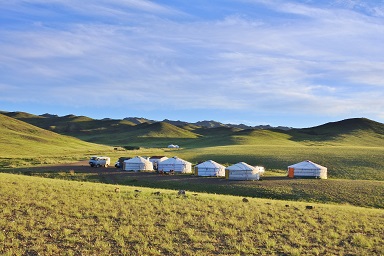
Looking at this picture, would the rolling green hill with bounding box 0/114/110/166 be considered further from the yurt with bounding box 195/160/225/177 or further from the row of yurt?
the row of yurt

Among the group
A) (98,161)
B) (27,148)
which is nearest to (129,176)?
(98,161)

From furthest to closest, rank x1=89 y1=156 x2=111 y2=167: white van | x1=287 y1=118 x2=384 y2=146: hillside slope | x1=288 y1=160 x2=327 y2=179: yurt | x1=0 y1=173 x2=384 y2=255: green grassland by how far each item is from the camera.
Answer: x1=287 y1=118 x2=384 y2=146: hillside slope < x1=89 y1=156 x2=111 y2=167: white van < x1=288 y1=160 x2=327 y2=179: yurt < x1=0 y1=173 x2=384 y2=255: green grassland

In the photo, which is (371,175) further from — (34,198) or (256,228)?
(34,198)

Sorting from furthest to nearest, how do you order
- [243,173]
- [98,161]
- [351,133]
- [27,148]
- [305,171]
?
[351,133]
[27,148]
[98,161]
[305,171]
[243,173]

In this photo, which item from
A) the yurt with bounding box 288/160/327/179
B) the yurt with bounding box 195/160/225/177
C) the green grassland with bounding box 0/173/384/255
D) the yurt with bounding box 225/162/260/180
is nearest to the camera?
the green grassland with bounding box 0/173/384/255

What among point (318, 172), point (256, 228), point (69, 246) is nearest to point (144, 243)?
point (69, 246)

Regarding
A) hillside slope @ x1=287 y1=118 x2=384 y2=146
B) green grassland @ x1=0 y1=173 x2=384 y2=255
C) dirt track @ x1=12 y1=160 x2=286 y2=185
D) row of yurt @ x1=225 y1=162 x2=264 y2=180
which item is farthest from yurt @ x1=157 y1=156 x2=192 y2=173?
hillside slope @ x1=287 y1=118 x2=384 y2=146

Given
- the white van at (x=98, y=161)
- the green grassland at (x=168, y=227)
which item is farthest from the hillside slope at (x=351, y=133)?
the green grassland at (x=168, y=227)

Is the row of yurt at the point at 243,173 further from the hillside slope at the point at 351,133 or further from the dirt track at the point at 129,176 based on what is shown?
the hillside slope at the point at 351,133

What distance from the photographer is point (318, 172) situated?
46.9 meters

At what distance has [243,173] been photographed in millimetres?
44531

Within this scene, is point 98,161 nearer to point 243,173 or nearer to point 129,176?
point 129,176

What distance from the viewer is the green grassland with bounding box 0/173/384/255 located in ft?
46.5

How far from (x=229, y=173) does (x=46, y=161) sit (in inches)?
1120
